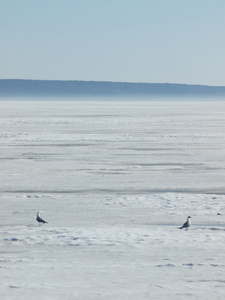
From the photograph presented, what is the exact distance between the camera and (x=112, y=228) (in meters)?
8.95

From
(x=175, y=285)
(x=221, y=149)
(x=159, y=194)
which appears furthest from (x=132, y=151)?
(x=175, y=285)

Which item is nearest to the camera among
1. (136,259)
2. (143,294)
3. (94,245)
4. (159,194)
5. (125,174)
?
(143,294)

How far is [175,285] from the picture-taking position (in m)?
6.48

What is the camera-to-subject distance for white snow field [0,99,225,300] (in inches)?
255

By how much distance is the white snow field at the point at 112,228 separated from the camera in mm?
6488

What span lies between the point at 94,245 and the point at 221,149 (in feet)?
45.3

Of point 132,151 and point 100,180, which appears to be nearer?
point 100,180

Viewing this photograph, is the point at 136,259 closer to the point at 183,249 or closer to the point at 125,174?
the point at 183,249

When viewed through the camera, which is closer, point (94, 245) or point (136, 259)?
point (136, 259)

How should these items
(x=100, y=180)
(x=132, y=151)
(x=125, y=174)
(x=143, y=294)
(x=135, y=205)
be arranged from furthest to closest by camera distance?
(x=132, y=151) → (x=125, y=174) → (x=100, y=180) → (x=135, y=205) → (x=143, y=294)

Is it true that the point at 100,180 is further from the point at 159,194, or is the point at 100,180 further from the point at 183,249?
the point at 183,249

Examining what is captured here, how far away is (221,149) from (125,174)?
7233mm

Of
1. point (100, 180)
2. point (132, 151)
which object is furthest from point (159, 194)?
point (132, 151)

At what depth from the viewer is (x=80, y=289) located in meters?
6.31
